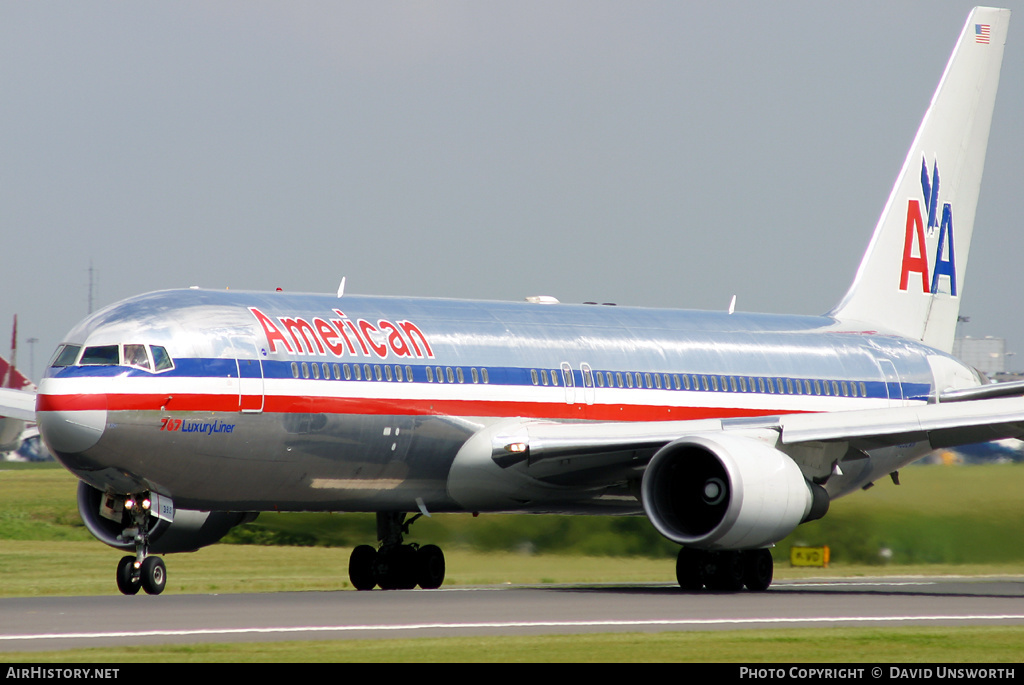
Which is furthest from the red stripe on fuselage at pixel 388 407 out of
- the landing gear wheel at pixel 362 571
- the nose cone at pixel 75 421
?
the landing gear wheel at pixel 362 571

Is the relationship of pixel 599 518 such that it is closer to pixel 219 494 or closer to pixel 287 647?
pixel 219 494

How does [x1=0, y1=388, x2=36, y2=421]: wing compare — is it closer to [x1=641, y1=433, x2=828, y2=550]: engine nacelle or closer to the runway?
the runway

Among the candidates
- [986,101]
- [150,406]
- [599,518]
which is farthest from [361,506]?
[986,101]

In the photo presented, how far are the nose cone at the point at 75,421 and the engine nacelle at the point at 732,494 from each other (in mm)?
7440

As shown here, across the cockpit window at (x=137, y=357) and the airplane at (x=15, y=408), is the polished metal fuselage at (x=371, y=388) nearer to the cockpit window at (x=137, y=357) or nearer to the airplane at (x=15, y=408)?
the cockpit window at (x=137, y=357)

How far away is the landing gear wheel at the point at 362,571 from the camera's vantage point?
2538 cm

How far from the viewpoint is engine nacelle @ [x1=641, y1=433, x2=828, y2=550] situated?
71.0ft

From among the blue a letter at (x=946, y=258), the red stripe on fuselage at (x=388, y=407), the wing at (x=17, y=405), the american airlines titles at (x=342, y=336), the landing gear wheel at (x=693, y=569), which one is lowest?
the landing gear wheel at (x=693, y=569)

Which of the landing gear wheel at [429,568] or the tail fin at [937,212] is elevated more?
the tail fin at [937,212]

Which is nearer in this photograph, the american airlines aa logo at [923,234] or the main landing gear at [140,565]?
the main landing gear at [140,565]

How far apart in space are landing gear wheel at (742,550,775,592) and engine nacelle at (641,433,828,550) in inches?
34.2

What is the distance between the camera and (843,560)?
29453 millimetres
